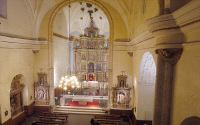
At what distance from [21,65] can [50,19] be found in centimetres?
397

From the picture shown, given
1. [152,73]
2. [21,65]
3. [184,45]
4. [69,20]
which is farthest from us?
[69,20]

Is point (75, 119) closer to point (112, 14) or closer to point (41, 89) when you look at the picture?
point (41, 89)

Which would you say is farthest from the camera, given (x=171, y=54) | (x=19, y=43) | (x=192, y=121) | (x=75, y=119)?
(x=75, y=119)

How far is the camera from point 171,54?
4039mm

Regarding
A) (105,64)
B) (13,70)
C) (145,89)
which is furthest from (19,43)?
(105,64)

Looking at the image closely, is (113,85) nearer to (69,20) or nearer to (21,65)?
(21,65)

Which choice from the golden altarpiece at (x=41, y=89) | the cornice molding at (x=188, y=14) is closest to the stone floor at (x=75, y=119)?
the golden altarpiece at (x=41, y=89)

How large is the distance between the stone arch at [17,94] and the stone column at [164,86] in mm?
9827

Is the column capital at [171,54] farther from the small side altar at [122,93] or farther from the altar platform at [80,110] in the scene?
the altar platform at [80,110]

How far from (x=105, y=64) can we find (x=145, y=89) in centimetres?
1147

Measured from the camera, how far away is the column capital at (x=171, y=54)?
155 inches

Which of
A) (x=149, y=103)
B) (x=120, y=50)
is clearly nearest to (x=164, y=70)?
(x=149, y=103)

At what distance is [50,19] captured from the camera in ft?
44.5

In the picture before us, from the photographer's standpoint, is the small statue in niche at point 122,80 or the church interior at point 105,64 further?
the small statue in niche at point 122,80
